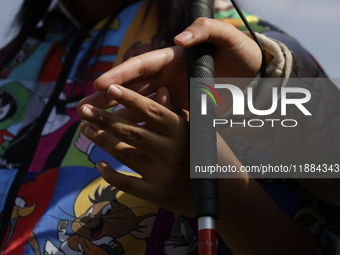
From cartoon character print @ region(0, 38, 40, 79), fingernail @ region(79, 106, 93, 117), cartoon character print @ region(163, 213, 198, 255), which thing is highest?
fingernail @ region(79, 106, 93, 117)

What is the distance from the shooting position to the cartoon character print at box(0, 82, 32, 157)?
1.04 m

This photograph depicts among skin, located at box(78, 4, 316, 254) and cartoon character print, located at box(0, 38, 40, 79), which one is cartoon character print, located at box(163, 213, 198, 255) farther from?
cartoon character print, located at box(0, 38, 40, 79)

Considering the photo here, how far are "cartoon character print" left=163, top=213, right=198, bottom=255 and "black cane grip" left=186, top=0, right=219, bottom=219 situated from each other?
348 millimetres

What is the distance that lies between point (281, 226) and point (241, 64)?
1.16 feet

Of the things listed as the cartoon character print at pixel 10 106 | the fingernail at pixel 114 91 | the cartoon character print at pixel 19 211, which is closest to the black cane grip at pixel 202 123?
the fingernail at pixel 114 91

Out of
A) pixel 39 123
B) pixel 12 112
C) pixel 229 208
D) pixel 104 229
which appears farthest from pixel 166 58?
pixel 12 112

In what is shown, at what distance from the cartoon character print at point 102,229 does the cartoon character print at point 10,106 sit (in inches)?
15.1

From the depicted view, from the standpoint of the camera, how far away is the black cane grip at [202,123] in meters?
0.45

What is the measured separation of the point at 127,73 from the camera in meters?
0.56

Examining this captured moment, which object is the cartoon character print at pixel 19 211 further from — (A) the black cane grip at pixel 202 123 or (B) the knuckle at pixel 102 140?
(A) the black cane grip at pixel 202 123

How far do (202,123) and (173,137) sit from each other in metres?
0.07

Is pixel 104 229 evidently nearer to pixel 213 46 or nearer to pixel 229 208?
pixel 229 208

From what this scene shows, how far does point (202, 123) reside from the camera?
50 centimetres

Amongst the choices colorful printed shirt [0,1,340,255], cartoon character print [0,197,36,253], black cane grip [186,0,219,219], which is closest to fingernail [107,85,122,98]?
black cane grip [186,0,219,219]
